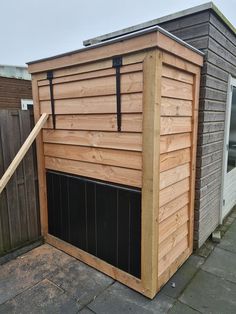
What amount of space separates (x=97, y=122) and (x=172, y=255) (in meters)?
1.43

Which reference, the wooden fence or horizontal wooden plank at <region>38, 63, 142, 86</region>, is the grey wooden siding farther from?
the wooden fence

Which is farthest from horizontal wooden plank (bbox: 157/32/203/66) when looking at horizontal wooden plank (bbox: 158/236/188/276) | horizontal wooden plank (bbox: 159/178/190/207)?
horizontal wooden plank (bbox: 158/236/188/276)

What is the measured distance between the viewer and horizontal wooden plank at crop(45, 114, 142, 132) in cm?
173

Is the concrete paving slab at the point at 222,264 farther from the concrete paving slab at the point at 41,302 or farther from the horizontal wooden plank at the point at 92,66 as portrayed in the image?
the horizontal wooden plank at the point at 92,66

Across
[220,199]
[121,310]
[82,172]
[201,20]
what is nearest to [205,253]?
[220,199]

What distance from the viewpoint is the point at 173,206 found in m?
2.01

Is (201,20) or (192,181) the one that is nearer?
(201,20)

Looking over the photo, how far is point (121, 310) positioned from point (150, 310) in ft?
0.73

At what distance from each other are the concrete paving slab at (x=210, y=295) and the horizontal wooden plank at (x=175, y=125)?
1.38 m

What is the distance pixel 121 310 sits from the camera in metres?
1.71

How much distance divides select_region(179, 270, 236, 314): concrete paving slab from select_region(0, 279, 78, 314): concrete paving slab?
0.94m

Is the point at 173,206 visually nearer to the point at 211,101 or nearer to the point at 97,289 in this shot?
the point at 97,289

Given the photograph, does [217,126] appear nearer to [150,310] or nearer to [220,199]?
[220,199]

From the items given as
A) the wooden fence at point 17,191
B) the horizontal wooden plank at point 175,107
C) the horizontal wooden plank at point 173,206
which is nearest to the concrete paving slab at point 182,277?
the horizontal wooden plank at point 173,206
